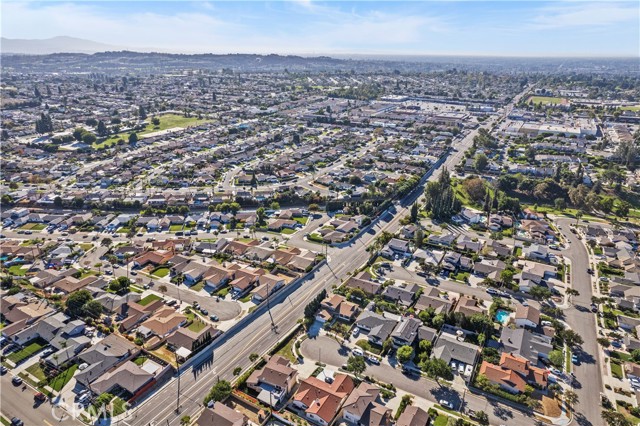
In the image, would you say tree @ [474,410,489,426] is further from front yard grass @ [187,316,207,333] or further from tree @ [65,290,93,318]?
tree @ [65,290,93,318]

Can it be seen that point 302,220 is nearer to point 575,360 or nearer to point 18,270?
point 18,270

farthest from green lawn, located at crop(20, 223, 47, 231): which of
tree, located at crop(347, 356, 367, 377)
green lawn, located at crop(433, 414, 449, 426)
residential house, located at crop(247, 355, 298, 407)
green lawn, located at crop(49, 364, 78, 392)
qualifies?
green lawn, located at crop(433, 414, 449, 426)

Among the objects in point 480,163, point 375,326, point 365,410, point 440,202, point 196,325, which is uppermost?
point 480,163

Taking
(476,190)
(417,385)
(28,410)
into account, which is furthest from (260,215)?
(476,190)

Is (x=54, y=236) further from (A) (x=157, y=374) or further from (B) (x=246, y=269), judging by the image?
(A) (x=157, y=374)

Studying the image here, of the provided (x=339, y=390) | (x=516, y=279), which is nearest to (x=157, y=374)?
(x=339, y=390)
